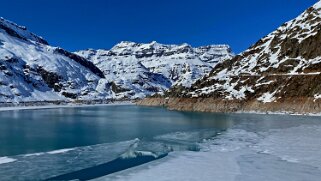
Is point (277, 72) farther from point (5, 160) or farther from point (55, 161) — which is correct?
point (5, 160)

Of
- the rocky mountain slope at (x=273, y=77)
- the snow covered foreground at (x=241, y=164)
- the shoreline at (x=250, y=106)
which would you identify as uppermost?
the rocky mountain slope at (x=273, y=77)

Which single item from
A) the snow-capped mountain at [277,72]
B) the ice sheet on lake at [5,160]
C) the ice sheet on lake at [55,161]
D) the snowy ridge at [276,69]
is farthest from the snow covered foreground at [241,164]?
the snowy ridge at [276,69]

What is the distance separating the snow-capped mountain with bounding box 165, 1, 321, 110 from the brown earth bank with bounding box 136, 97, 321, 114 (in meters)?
0.31

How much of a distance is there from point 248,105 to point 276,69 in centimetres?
1868

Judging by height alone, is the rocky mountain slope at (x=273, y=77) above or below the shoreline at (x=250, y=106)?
above

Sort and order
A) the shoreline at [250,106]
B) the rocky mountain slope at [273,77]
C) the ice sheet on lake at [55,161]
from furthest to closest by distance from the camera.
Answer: the rocky mountain slope at [273,77]
the shoreline at [250,106]
the ice sheet on lake at [55,161]

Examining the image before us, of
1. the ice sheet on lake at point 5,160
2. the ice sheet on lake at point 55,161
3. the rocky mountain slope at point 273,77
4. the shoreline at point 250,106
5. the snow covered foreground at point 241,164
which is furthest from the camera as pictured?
the rocky mountain slope at point 273,77

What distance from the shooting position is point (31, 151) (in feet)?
105

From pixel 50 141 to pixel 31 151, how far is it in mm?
7142

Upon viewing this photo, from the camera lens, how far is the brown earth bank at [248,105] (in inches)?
3206

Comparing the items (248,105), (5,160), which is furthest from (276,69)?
(5,160)

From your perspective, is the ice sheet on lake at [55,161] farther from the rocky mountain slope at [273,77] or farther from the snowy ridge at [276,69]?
the snowy ridge at [276,69]

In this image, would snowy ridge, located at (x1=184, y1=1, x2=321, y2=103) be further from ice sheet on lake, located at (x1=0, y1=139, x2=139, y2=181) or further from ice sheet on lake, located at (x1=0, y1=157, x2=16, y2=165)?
ice sheet on lake, located at (x1=0, y1=157, x2=16, y2=165)

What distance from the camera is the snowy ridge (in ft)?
306
